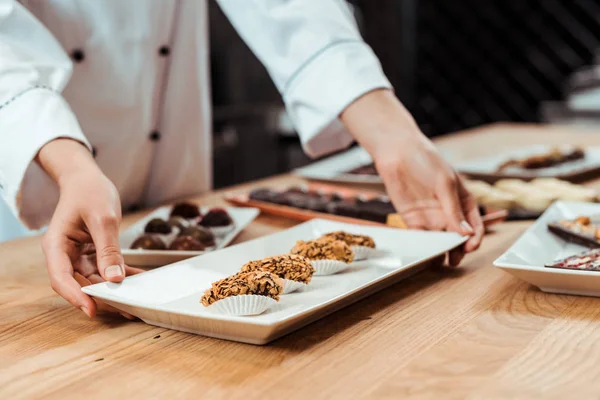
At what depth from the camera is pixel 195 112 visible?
1866mm

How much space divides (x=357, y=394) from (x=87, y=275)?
455 millimetres

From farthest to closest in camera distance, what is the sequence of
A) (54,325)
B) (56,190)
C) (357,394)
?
(56,190) < (54,325) < (357,394)

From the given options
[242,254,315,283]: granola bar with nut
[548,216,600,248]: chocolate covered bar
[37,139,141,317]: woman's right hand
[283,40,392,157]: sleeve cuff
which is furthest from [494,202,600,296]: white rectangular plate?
[37,139,141,317]: woman's right hand

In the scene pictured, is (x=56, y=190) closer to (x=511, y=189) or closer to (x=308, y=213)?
(x=308, y=213)

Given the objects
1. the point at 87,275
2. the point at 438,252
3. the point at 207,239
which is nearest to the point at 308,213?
the point at 207,239

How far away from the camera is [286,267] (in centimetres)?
94

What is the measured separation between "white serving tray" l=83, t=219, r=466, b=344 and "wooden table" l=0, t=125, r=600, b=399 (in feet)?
0.06

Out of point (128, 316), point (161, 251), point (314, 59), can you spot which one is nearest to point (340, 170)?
point (314, 59)

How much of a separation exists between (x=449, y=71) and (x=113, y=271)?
4559 millimetres

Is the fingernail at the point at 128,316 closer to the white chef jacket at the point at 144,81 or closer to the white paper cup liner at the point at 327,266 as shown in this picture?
the white paper cup liner at the point at 327,266

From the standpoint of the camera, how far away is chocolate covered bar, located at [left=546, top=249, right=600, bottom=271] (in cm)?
97

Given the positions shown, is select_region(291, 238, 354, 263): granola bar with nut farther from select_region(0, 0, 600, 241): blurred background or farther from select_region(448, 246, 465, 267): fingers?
select_region(0, 0, 600, 241): blurred background

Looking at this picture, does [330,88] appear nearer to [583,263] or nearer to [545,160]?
[583,263]

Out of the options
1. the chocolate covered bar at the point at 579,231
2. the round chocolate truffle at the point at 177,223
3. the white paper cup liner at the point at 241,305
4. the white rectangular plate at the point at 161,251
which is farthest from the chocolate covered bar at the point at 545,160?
the white paper cup liner at the point at 241,305
